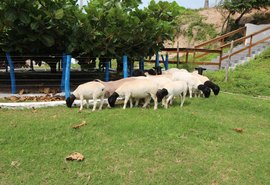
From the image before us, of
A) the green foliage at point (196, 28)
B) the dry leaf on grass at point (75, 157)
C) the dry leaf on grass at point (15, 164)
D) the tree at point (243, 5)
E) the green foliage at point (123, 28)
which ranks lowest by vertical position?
the dry leaf on grass at point (15, 164)

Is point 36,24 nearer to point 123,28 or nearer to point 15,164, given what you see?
point 123,28

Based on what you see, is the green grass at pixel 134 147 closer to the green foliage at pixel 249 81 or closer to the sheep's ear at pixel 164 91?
the sheep's ear at pixel 164 91

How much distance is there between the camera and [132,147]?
541cm

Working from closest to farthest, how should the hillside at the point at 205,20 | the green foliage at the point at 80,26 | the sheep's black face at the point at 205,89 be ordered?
1. the green foliage at the point at 80,26
2. the sheep's black face at the point at 205,89
3. the hillside at the point at 205,20

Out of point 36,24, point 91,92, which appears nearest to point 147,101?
point 91,92

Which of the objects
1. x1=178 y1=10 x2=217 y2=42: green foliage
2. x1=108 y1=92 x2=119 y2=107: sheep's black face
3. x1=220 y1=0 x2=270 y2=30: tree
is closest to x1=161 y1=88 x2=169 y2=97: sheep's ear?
x1=108 y1=92 x2=119 y2=107: sheep's black face

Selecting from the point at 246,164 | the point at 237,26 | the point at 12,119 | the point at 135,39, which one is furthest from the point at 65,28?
the point at 237,26

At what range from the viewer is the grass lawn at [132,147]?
4.64 meters

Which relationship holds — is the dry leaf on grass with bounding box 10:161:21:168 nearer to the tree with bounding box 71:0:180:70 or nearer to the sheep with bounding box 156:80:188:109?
the sheep with bounding box 156:80:188:109

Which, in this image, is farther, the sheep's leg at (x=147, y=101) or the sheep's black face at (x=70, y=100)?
the sheep's leg at (x=147, y=101)

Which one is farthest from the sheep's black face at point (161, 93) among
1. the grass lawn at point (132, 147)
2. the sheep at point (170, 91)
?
the grass lawn at point (132, 147)

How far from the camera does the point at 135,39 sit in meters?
9.84

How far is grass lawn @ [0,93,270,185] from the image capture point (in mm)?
4637

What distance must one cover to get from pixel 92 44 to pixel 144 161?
494 cm
